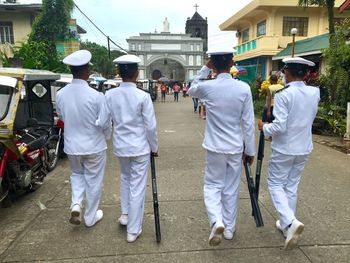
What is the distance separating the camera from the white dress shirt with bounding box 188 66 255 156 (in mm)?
3402

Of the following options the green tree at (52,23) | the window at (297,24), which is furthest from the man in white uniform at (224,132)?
the window at (297,24)

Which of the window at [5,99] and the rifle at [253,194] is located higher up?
the window at [5,99]

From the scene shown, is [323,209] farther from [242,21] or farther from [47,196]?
[242,21]

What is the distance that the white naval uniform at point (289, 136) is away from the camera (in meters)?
3.43

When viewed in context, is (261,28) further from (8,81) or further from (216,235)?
(216,235)

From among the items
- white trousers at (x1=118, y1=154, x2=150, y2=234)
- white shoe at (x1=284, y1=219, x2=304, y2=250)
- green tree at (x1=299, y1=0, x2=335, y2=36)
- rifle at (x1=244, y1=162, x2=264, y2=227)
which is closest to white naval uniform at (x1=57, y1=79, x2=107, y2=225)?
white trousers at (x1=118, y1=154, x2=150, y2=234)

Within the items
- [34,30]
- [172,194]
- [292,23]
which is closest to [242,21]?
[292,23]

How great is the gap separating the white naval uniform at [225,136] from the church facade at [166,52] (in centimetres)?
5615

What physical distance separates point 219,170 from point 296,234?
0.91 m

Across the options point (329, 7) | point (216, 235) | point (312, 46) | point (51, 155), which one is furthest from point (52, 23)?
point (216, 235)

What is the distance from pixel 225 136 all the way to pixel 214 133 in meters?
0.12

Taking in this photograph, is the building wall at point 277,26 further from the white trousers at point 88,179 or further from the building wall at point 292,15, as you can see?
the white trousers at point 88,179

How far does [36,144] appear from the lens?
5066 mm

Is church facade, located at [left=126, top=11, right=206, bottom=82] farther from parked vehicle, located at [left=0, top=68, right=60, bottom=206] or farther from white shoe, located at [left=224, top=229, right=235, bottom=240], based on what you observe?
white shoe, located at [left=224, top=229, right=235, bottom=240]
